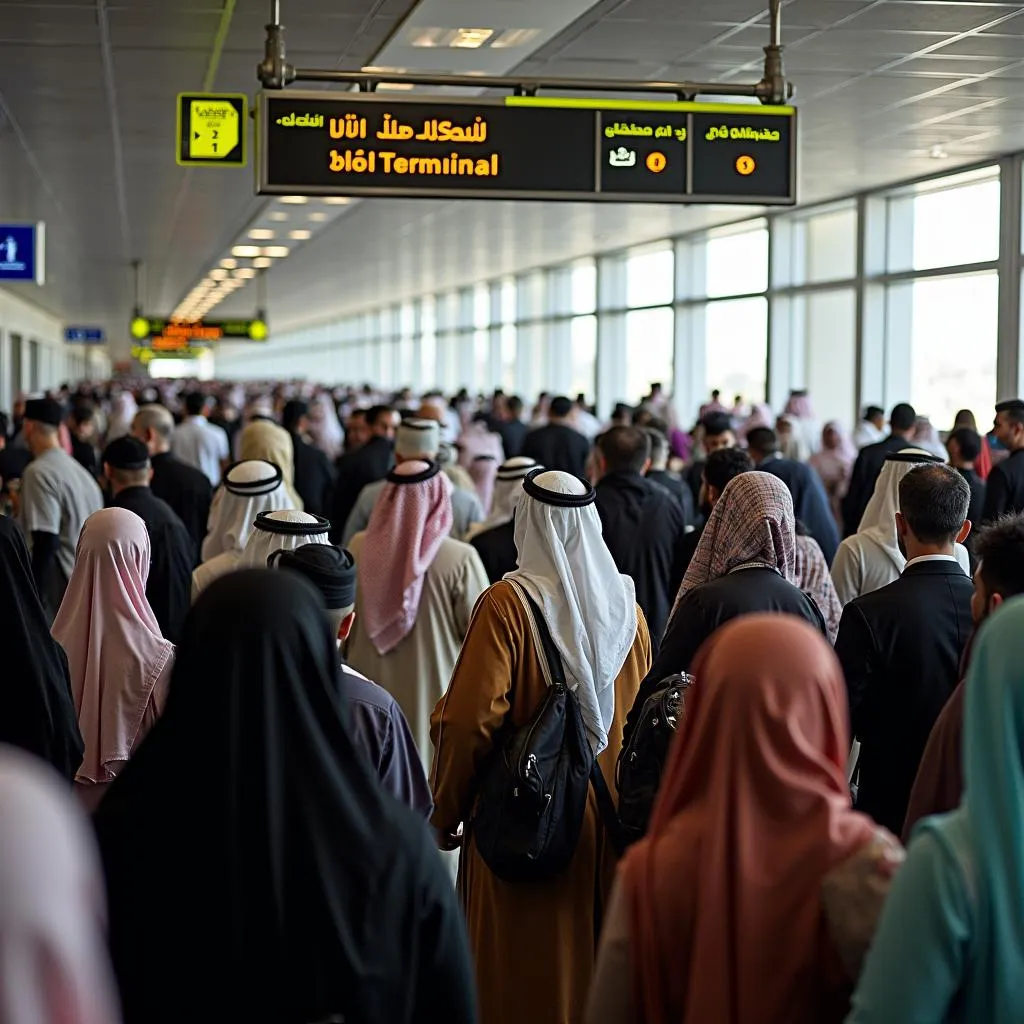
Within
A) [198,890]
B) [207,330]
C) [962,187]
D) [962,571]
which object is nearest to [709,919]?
[198,890]

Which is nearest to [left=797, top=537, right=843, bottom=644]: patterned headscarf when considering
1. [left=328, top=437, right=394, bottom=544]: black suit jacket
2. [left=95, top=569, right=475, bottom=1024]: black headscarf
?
[left=95, top=569, right=475, bottom=1024]: black headscarf

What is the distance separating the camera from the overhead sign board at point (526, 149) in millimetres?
6590

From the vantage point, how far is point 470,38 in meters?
8.31

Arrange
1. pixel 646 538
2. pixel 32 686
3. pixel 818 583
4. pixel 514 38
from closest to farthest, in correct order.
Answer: pixel 32 686 < pixel 818 583 < pixel 646 538 < pixel 514 38

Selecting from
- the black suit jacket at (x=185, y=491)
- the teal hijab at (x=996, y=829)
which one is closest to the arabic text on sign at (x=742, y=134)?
the black suit jacket at (x=185, y=491)

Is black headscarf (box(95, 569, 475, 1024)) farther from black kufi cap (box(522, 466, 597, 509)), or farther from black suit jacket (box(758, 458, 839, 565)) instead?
black suit jacket (box(758, 458, 839, 565))

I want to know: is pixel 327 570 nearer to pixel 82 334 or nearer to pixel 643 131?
pixel 643 131

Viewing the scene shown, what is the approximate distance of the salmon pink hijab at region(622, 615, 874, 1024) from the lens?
209 centimetres

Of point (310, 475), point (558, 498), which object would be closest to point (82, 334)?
point (310, 475)

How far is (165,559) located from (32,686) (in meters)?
2.41

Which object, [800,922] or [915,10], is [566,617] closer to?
[800,922]

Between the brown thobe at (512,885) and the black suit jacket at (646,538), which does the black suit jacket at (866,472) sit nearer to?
the black suit jacket at (646,538)

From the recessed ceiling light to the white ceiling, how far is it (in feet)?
0.48

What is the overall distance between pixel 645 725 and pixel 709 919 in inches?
56.8
